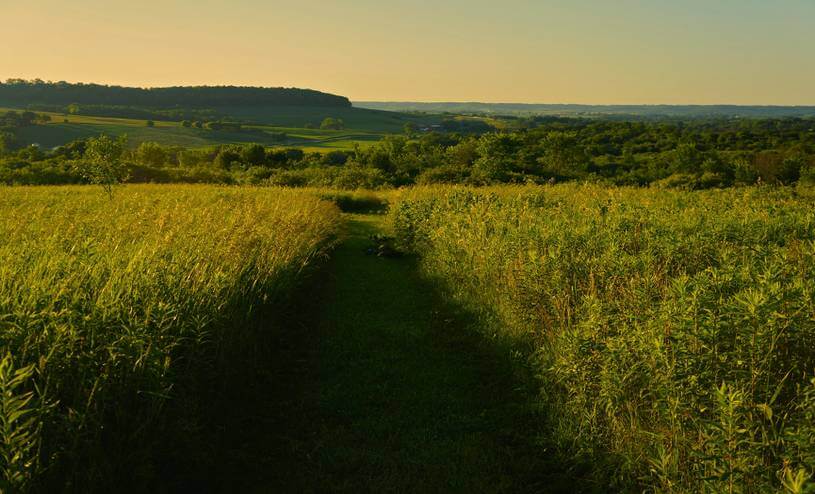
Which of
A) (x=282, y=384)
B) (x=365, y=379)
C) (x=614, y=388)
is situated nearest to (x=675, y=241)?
(x=614, y=388)

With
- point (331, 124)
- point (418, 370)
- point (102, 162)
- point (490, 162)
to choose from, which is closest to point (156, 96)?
point (331, 124)

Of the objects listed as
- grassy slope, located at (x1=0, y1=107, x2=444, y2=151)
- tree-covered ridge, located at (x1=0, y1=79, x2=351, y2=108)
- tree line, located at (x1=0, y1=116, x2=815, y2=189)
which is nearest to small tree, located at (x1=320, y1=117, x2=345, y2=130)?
grassy slope, located at (x1=0, y1=107, x2=444, y2=151)

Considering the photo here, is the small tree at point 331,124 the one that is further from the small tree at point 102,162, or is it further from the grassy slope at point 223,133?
the small tree at point 102,162

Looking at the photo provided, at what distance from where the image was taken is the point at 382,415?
6.12 m

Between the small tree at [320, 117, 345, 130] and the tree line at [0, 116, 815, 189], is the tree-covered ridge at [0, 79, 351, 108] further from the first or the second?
Answer: the tree line at [0, 116, 815, 189]

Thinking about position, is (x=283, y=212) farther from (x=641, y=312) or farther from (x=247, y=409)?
(x=641, y=312)

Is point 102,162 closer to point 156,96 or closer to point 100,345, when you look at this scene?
point 100,345

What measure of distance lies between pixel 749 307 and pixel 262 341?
5.55m

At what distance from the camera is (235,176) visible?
143 ft

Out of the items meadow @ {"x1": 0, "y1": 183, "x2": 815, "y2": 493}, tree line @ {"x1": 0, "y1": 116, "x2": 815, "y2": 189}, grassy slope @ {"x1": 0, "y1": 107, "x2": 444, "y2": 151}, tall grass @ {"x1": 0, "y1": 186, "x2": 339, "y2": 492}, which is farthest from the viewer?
grassy slope @ {"x1": 0, "y1": 107, "x2": 444, "y2": 151}

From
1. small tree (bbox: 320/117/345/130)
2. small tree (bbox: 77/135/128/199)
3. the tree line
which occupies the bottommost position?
the tree line

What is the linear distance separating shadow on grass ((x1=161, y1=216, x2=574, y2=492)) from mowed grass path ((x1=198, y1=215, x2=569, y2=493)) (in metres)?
0.01

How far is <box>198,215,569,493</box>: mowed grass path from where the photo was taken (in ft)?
16.2

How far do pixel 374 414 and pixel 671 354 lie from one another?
3238 millimetres
